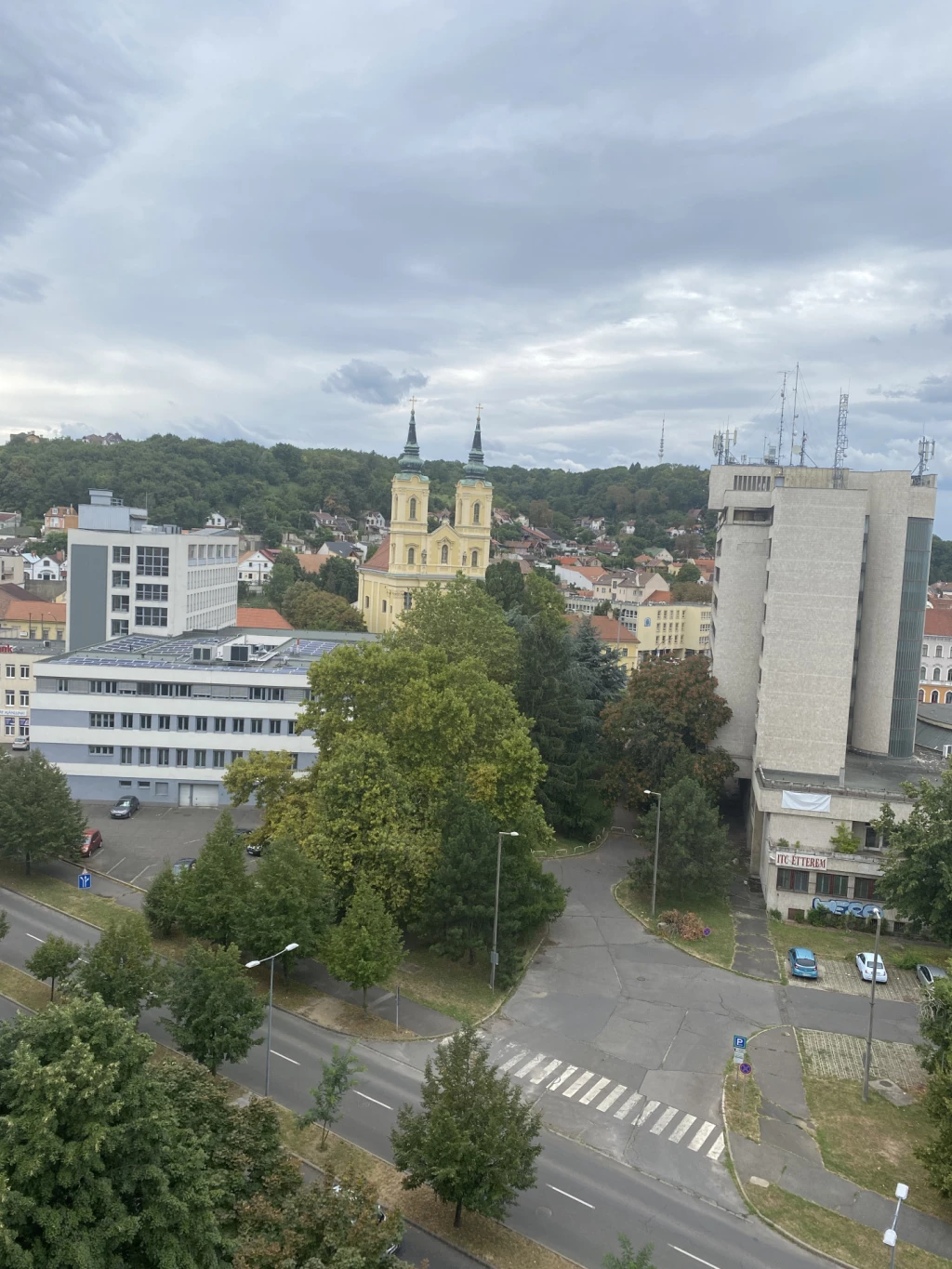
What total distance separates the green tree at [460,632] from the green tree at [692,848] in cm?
1426

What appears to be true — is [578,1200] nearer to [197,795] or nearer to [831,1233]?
[831,1233]

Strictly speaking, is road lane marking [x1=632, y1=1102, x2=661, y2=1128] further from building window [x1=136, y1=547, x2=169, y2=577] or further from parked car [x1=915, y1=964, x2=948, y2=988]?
building window [x1=136, y1=547, x2=169, y2=577]

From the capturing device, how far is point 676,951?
124 feet

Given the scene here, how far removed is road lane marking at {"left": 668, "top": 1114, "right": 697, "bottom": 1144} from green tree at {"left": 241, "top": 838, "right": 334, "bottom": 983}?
40.5 ft


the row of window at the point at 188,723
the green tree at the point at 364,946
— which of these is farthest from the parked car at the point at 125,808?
the green tree at the point at 364,946

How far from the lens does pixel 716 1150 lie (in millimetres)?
25203

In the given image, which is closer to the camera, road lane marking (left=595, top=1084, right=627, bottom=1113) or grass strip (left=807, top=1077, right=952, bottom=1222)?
grass strip (left=807, top=1077, right=952, bottom=1222)

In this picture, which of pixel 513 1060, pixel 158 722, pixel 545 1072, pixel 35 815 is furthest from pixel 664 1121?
pixel 158 722

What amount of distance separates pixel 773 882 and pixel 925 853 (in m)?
8.00

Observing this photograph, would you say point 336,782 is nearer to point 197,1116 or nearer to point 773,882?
point 197,1116

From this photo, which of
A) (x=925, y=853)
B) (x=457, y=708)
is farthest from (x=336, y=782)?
(x=925, y=853)

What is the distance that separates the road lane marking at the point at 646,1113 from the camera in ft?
86.3

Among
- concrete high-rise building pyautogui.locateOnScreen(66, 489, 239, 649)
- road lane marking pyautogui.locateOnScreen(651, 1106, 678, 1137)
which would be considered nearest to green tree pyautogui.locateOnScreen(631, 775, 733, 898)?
road lane marking pyautogui.locateOnScreen(651, 1106, 678, 1137)

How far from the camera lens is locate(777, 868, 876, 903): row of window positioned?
41.5 meters
